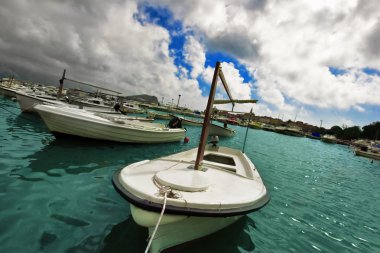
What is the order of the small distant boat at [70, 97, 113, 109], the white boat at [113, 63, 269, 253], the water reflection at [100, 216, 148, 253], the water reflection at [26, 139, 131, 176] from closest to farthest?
1. the white boat at [113, 63, 269, 253]
2. the water reflection at [100, 216, 148, 253]
3. the water reflection at [26, 139, 131, 176]
4. the small distant boat at [70, 97, 113, 109]

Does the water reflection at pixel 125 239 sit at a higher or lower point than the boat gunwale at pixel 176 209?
lower

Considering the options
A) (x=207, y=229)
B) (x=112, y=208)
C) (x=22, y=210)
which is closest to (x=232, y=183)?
(x=207, y=229)

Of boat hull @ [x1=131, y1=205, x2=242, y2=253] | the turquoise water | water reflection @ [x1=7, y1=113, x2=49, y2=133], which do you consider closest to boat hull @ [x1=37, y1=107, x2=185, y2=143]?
the turquoise water

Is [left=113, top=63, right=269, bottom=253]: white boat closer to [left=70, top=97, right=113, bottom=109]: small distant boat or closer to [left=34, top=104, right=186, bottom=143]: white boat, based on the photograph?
[left=34, top=104, right=186, bottom=143]: white boat

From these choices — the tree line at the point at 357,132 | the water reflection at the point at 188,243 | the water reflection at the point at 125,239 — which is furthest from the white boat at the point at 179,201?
the tree line at the point at 357,132

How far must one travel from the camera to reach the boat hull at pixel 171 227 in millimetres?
3570

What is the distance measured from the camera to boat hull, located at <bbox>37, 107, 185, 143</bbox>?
1203cm

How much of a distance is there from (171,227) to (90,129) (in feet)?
35.7

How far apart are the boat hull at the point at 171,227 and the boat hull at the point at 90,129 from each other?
10.4 m

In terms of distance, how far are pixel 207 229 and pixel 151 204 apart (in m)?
1.70

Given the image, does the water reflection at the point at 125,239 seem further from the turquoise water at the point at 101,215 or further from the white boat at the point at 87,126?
the white boat at the point at 87,126

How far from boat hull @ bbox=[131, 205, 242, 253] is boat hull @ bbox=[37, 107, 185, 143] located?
10.4 meters

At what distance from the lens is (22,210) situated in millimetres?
4922

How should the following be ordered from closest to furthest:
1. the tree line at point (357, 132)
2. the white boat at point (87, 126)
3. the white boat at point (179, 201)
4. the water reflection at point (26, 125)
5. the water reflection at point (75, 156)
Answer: the white boat at point (179, 201)
the water reflection at point (75, 156)
the white boat at point (87, 126)
the water reflection at point (26, 125)
the tree line at point (357, 132)
